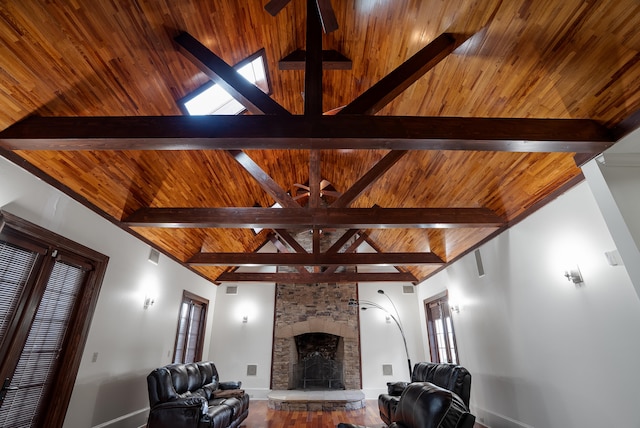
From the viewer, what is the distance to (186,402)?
371cm

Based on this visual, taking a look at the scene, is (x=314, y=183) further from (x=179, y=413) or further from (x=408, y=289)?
(x=408, y=289)

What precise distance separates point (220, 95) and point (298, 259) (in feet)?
11.0

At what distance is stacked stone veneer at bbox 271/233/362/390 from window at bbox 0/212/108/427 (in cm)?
→ 504

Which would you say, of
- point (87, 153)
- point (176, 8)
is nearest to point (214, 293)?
point (87, 153)

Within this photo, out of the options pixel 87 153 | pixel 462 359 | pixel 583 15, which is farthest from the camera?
pixel 462 359

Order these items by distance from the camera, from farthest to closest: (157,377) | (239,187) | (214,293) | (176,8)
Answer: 1. (214,293)
2. (239,187)
3. (157,377)
4. (176,8)

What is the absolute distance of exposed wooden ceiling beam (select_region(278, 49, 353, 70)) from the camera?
4359 millimetres

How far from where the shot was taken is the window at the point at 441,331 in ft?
20.9

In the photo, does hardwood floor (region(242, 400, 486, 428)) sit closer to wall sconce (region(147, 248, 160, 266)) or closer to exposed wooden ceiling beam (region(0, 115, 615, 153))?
wall sconce (region(147, 248, 160, 266))

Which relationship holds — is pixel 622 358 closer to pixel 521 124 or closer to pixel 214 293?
pixel 521 124

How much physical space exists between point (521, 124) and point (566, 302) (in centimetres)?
216

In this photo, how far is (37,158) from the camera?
2941 millimetres

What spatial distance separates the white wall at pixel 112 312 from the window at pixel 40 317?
0.16 metres

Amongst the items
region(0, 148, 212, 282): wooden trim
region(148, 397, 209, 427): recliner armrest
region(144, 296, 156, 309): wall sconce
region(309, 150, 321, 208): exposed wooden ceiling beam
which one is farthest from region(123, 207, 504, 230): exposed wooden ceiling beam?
region(148, 397, 209, 427): recliner armrest
